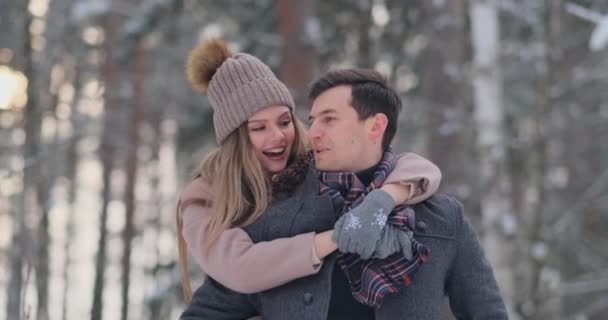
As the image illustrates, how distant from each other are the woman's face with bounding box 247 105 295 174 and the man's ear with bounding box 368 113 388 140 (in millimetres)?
368

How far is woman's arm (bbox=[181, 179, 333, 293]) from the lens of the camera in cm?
314

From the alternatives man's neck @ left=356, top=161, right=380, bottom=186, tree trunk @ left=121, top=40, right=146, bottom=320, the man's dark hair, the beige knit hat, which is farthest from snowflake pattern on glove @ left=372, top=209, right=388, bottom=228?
tree trunk @ left=121, top=40, right=146, bottom=320

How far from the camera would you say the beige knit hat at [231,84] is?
3.59 metres

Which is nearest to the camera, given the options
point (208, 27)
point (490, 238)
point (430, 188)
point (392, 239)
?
point (392, 239)

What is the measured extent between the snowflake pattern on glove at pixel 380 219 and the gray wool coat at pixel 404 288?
289mm

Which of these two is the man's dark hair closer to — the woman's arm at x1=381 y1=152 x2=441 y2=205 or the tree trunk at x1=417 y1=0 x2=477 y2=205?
the woman's arm at x1=381 y1=152 x2=441 y2=205

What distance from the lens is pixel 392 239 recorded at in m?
3.11

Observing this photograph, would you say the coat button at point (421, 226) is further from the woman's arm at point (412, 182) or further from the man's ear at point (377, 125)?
the man's ear at point (377, 125)

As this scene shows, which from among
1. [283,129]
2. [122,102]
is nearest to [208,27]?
[122,102]

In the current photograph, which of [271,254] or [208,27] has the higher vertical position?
[208,27]

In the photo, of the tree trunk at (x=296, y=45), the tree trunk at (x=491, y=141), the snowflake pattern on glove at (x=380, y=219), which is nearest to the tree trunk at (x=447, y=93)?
the tree trunk at (x=491, y=141)

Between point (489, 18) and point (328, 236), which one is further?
point (489, 18)

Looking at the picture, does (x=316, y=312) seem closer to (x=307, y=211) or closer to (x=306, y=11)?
(x=307, y=211)

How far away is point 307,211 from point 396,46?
27.8ft
